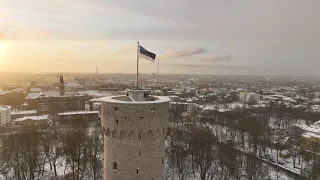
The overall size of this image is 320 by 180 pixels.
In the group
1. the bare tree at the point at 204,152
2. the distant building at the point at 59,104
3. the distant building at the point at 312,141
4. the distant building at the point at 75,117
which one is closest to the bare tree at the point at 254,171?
the bare tree at the point at 204,152

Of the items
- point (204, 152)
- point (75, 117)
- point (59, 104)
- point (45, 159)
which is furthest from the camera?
point (59, 104)

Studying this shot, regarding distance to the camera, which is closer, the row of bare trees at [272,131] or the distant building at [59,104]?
the row of bare trees at [272,131]

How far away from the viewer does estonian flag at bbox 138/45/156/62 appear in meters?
14.0

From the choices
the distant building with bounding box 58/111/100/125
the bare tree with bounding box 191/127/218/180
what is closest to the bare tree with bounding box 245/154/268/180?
the bare tree with bounding box 191/127/218/180

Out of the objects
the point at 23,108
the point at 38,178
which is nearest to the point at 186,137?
the point at 38,178

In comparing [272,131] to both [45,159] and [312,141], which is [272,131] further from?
[45,159]

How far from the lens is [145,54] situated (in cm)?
1459

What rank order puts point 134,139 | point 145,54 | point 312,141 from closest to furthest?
point 134,139 < point 145,54 < point 312,141

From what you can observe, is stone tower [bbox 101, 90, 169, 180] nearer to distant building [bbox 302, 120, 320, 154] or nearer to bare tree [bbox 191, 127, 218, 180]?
bare tree [bbox 191, 127, 218, 180]

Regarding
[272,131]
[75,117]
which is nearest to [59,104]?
[75,117]

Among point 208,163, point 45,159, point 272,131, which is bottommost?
point 272,131

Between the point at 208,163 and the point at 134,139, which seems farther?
the point at 208,163

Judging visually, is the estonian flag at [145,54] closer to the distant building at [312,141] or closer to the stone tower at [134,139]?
the stone tower at [134,139]

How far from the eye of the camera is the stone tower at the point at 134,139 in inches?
464
